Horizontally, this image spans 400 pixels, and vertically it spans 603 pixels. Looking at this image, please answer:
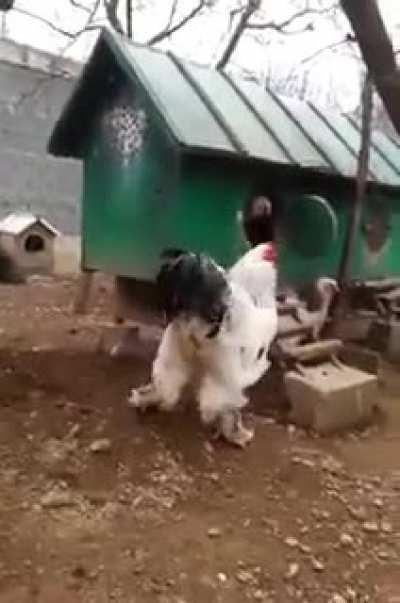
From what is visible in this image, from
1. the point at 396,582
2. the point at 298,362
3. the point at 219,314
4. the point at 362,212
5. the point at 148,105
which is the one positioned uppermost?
the point at 148,105

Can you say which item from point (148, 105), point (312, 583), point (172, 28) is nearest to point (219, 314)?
point (312, 583)

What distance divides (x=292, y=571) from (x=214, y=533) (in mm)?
373

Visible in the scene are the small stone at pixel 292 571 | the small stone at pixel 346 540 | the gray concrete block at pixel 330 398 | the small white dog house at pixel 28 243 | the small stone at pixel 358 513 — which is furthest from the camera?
the small white dog house at pixel 28 243

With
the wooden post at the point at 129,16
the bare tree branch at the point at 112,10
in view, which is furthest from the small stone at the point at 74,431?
the bare tree branch at the point at 112,10

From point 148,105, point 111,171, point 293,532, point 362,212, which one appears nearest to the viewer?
point 293,532

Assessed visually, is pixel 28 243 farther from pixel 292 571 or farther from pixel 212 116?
pixel 292 571

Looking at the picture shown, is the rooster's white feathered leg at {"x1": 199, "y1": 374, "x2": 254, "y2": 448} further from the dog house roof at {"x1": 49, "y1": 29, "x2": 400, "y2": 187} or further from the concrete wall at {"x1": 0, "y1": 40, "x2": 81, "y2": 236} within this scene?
the concrete wall at {"x1": 0, "y1": 40, "x2": 81, "y2": 236}

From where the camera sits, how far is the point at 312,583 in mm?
2990

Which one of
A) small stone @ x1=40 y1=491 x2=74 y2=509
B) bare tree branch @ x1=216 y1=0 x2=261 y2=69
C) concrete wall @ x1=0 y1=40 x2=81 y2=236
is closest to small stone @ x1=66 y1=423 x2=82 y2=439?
small stone @ x1=40 y1=491 x2=74 y2=509

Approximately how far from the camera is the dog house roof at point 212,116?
5.15 metres

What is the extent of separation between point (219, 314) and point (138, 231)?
1700 mm

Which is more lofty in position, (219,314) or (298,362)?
(219,314)

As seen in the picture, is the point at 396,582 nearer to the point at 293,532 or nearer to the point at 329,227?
the point at 293,532

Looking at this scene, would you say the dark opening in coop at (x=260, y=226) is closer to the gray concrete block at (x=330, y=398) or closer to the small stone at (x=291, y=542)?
the gray concrete block at (x=330, y=398)
